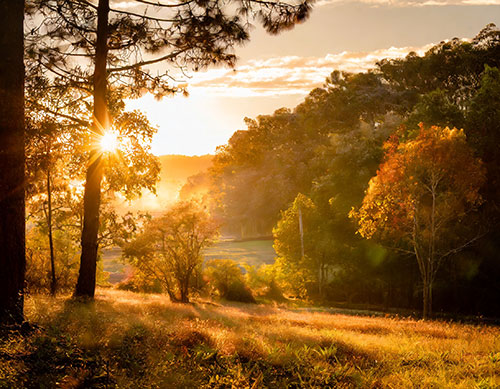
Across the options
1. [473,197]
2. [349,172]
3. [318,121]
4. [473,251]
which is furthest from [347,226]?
[318,121]

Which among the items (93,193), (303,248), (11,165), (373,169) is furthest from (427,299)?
(11,165)

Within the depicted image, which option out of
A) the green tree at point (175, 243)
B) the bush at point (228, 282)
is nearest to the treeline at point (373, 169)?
the green tree at point (175, 243)

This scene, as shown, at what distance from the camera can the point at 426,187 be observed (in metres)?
22.2

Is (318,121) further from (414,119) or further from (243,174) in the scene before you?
(414,119)

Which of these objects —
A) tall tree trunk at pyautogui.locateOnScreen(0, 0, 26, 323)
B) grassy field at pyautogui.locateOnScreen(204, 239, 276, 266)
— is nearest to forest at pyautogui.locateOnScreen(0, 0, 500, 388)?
tall tree trunk at pyautogui.locateOnScreen(0, 0, 26, 323)

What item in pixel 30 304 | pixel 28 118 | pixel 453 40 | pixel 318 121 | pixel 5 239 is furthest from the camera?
pixel 318 121

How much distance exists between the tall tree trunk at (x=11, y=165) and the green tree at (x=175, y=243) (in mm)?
14528

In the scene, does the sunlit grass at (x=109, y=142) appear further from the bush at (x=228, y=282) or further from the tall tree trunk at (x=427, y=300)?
the bush at (x=228, y=282)

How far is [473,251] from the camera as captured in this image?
2744cm

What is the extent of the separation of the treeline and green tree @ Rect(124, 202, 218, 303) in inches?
76.0

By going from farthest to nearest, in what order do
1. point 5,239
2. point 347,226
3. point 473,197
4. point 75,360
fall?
point 347,226, point 473,197, point 5,239, point 75,360

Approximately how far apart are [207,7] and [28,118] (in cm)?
633

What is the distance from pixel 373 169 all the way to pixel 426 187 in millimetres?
10488

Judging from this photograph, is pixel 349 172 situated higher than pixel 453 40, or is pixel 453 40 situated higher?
pixel 453 40
